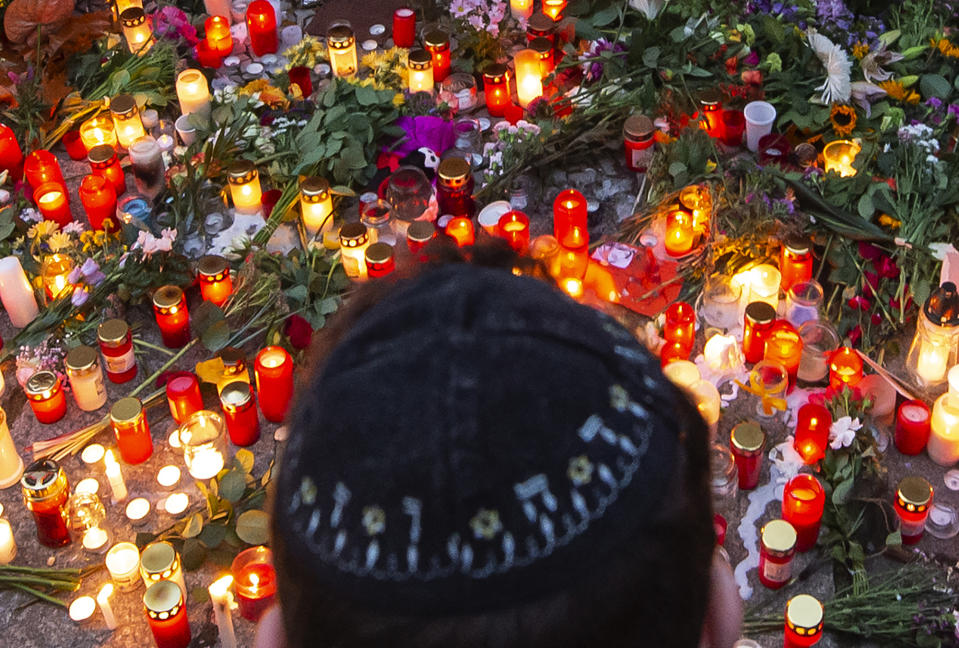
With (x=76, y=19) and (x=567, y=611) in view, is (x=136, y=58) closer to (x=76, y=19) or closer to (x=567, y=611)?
(x=76, y=19)

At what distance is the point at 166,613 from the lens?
215 centimetres

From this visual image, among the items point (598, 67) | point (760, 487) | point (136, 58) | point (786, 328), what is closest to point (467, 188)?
point (598, 67)

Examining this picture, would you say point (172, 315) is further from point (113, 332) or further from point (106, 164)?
point (106, 164)

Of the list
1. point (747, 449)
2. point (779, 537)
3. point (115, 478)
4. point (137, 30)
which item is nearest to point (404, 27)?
point (137, 30)

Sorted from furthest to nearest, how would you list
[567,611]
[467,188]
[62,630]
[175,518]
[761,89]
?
1. [761,89]
2. [467,188]
3. [175,518]
4. [62,630]
5. [567,611]

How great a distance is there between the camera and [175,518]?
2.47 metres

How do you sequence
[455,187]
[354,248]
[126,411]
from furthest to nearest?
[455,187] → [354,248] → [126,411]

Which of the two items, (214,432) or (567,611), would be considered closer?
(567,611)

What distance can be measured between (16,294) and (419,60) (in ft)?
4.50

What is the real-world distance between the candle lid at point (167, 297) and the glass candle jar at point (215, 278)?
8 centimetres

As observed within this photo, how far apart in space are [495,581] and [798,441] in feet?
6.36

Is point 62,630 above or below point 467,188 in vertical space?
below

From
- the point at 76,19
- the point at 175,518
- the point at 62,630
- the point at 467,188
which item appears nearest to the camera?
the point at 62,630

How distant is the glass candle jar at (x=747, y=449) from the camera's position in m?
2.39
